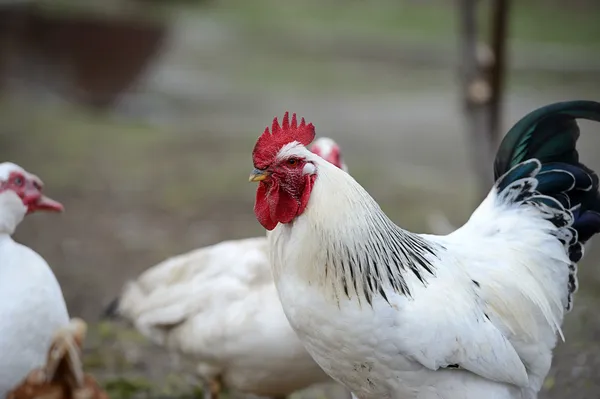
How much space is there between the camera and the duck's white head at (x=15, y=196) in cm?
352

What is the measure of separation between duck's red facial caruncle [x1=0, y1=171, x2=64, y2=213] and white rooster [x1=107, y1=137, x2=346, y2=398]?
831 millimetres

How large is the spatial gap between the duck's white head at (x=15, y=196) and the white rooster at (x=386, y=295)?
1198 mm

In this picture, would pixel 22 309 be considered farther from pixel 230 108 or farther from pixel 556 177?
pixel 230 108

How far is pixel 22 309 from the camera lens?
327 centimetres

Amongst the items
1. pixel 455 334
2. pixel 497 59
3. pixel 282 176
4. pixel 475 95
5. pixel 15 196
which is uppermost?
pixel 497 59

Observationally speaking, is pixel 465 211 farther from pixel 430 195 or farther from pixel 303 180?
pixel 303 180

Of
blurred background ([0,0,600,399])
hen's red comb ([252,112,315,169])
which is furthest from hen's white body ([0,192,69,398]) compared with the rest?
blurred background ([0,0,600,399])

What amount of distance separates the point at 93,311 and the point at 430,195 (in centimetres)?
393

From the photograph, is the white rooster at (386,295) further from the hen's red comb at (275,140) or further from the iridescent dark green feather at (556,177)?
the iridescent dark green feather at (556,177)

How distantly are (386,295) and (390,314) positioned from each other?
0.25 feet

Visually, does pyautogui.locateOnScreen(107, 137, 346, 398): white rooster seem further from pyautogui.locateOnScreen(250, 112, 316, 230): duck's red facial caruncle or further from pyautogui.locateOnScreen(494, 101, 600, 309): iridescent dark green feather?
pyautogui.locateOnScreen(494, 101, 600, 309): iridescent dark green feather

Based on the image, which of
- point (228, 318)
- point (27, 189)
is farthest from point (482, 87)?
point (27, 189)

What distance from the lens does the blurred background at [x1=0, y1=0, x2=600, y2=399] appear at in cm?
576

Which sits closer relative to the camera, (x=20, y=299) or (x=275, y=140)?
(x=275, y=140)
